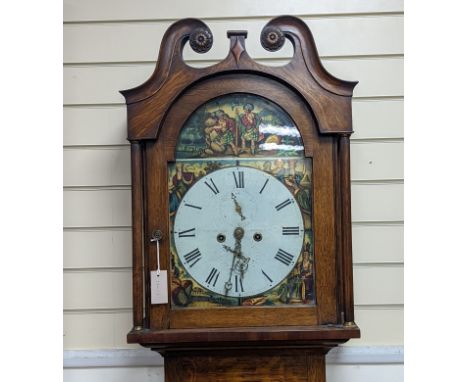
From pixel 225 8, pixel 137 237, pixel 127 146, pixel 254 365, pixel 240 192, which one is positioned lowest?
pixel 254 365

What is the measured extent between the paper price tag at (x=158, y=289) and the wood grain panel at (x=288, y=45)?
2.33ft

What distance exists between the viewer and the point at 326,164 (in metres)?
1.37

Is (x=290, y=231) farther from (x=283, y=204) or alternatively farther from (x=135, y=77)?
(x=135, y=77)

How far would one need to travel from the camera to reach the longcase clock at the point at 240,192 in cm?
136

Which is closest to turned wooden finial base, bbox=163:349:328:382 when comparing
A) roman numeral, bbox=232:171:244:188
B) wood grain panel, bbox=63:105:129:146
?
roman numeral, bbox=232:171:244:188

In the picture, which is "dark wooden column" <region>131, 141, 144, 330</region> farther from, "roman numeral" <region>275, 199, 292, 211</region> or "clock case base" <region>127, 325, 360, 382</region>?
"roman numeral" <region>275, 199, 292, 211</region>

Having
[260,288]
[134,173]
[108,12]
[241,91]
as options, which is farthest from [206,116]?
[108,12]

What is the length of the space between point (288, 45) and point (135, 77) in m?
0.49

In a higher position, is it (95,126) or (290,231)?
(95,126)

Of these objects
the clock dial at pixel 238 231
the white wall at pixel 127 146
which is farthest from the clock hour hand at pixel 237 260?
the white wall at pixel 127 146

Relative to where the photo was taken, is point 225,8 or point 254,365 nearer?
point 254,365

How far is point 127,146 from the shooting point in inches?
66.7

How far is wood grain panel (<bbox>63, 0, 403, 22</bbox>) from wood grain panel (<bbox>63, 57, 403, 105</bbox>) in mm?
156

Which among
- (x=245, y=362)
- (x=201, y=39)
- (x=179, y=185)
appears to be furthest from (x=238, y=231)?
(x=201, y=39)
